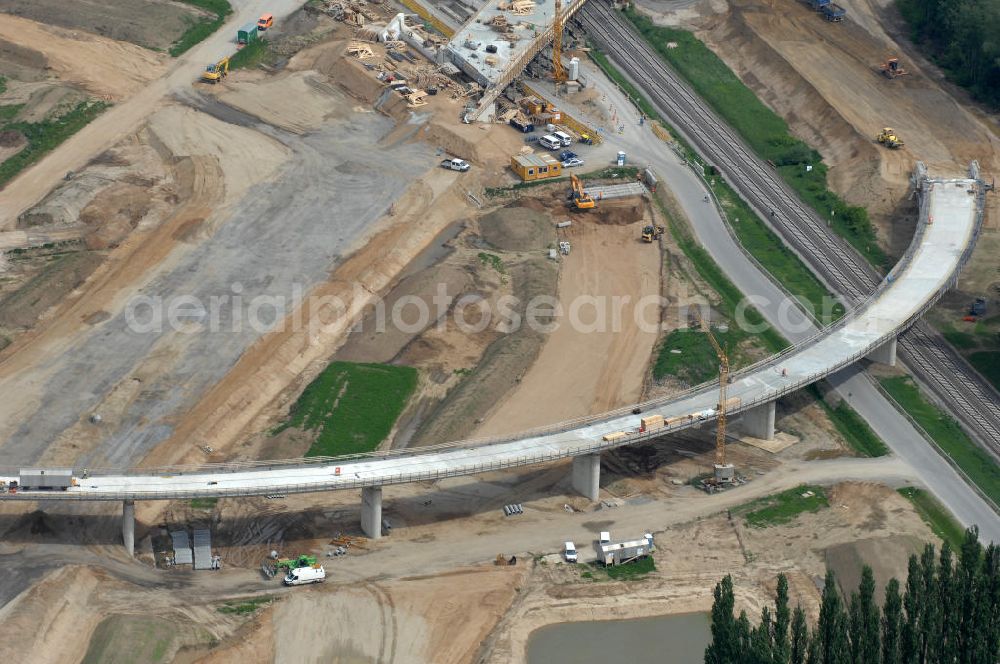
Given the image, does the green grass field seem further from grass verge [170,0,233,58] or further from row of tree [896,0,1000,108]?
row of tree [896,0,1000,108]

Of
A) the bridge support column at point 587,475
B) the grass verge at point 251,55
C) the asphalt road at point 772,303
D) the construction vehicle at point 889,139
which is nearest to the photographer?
the bridge support column at point 587,475

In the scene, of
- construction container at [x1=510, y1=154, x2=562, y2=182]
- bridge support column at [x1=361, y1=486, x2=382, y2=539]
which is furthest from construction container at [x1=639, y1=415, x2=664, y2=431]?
construction container at [x1=510, y1=154, x2=562, y2=182]

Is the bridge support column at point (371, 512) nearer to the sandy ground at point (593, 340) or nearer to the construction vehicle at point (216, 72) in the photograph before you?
the sandy ground at point (593, 340)

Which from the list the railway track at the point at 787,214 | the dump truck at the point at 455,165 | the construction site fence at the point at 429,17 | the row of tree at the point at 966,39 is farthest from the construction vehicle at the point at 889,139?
the construction site fence at the point at 429,17

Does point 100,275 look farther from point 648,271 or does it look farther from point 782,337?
point 782,337

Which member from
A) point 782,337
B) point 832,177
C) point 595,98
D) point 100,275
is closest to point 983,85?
point 832,177

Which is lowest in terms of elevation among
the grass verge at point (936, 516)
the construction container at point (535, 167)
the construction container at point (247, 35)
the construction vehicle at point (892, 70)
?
the grass verge at point (936, 516)

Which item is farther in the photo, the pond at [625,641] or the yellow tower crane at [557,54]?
the yellow tower crane at [557,54]
